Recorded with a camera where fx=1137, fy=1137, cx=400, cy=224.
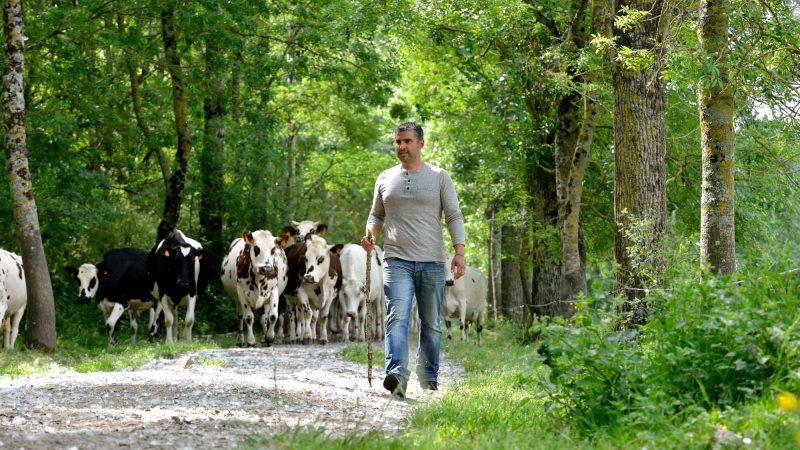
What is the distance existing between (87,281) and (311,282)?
187 inches

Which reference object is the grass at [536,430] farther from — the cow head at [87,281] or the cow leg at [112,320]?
the cow head at [87,281]

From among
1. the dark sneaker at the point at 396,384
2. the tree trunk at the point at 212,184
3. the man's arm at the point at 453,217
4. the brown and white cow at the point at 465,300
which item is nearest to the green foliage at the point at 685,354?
the dark sneaker at the point at 396,384

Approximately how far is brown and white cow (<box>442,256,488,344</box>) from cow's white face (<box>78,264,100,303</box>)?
23.9ft

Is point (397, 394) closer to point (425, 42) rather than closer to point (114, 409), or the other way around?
point (114, 409)

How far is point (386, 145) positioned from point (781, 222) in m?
26.5

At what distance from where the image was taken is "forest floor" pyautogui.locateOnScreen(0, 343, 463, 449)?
7402 millimetres

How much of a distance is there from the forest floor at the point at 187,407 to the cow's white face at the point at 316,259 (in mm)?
8748

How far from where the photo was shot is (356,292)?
24547 millimetres

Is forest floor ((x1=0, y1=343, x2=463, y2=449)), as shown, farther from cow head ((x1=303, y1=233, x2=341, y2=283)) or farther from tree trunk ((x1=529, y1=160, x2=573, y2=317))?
tree trunk ((x1=529, y1=160, x2=573, y2=317))

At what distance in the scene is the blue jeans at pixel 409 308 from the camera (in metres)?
10.3

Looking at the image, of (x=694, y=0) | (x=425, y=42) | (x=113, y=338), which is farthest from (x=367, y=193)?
(x=694, y=0)

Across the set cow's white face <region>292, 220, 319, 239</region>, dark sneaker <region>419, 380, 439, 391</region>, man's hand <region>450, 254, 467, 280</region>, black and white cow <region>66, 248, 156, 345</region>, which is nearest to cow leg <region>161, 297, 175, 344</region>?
black and white cow <region>66, 248, 156, 345</region>

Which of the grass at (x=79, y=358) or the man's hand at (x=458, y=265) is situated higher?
the man's hand at (x=458, y=265)

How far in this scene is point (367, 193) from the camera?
4741 cm
